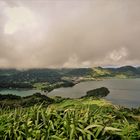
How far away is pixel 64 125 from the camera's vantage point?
510 centimetres

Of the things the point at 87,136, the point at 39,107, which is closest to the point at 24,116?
the point at 39,107

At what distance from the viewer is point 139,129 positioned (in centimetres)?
516

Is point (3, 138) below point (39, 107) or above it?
below

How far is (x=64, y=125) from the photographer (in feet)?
16.7

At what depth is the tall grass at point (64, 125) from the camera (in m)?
4.86

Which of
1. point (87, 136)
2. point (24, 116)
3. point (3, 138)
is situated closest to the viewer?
point (87, 136)

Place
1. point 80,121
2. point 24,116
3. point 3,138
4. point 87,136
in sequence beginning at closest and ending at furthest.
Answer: point 87,136 → point 80,121 → point 3,138 → point 24,116

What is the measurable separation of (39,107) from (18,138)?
35.0 inches

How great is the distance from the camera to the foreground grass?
4.86 metres

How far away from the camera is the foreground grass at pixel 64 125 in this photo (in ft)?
15.9

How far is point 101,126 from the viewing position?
4.85m

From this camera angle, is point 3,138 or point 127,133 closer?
point 127,133

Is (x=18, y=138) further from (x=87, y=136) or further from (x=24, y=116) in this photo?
(x=87, y=136)

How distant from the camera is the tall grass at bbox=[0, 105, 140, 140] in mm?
4855
